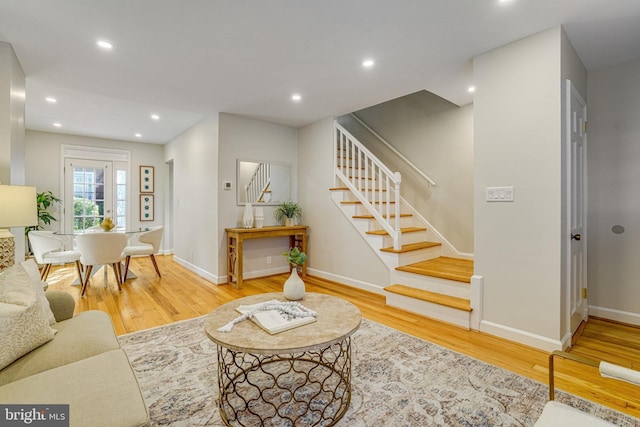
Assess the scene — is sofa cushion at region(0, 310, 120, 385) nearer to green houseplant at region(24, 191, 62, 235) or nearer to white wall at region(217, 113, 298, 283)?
white wall at region(217, 113, 298, 283)

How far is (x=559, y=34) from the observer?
7.13ft

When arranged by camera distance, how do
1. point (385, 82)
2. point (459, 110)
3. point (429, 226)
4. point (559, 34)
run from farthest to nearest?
point (429, 226) < point (459, 110) < point (385, 82) < point (559, 34)

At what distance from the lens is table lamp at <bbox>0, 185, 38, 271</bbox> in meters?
1.86

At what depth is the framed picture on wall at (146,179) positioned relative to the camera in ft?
21.2

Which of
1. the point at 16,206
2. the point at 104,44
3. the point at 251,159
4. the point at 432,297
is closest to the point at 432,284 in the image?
the point at 432,297

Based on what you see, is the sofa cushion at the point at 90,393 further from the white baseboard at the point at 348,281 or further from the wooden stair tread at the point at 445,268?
the white baseboard at the point at 348,281

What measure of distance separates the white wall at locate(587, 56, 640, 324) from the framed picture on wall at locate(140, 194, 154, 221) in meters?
7.42

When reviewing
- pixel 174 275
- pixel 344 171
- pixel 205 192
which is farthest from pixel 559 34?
pixel 174 275

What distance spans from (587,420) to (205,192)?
15.0 ft

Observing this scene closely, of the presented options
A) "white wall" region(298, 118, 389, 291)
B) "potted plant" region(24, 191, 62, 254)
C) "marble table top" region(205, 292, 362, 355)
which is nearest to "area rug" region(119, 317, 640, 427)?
"marble table top" region(205, 292, 362, 355)

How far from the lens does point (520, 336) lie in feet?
7.79

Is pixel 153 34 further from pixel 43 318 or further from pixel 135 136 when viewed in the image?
pixel 135 136

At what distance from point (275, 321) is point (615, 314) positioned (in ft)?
10.8

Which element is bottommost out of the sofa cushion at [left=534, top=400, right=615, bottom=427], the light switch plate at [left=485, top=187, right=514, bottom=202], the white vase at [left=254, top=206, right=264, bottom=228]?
the sofa cushion at [left=534, top=400, right=615, bottom=427]
